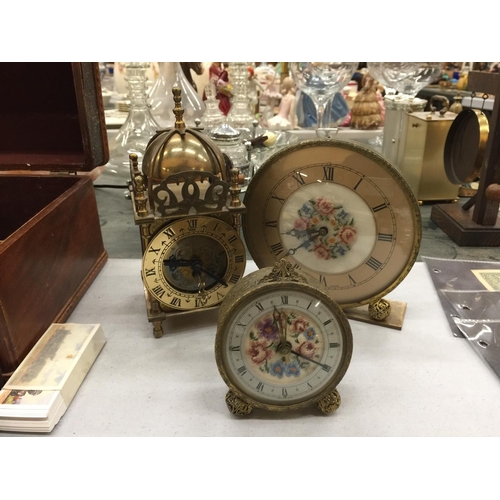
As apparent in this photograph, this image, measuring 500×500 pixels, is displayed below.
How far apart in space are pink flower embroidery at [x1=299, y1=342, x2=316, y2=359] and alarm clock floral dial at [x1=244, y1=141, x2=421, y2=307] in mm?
251

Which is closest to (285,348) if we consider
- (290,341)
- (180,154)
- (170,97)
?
(290,341)

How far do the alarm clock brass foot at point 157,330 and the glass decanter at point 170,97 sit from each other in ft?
5.19

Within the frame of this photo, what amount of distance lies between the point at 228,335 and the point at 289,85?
7.81 ft

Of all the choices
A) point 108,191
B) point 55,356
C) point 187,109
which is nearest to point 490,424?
point 55,356

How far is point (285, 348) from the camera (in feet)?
2.65

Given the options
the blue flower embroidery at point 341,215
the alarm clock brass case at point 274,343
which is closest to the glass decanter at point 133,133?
the blue flower embroidery at point 341,215

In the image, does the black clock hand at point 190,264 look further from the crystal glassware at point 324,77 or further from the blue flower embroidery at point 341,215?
the crystal glassware at point 324,77

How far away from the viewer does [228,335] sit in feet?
2.61

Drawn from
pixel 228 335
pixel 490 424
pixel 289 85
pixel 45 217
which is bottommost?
pixel 490 424

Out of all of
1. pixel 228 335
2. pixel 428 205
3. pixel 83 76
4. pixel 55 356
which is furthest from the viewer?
pixel 428 205

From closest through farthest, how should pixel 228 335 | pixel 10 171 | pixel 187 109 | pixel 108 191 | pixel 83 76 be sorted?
pixel 228 335, pixel 83 76, pixel 10 171, pixel 108 191, pixel 187 109

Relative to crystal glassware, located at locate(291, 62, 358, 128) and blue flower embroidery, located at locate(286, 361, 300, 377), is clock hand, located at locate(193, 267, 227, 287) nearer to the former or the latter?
blue flower embroidery, located at locate(286, 361, 300, 377)

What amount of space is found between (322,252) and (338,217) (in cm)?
9

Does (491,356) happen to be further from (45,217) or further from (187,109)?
(187,109)
